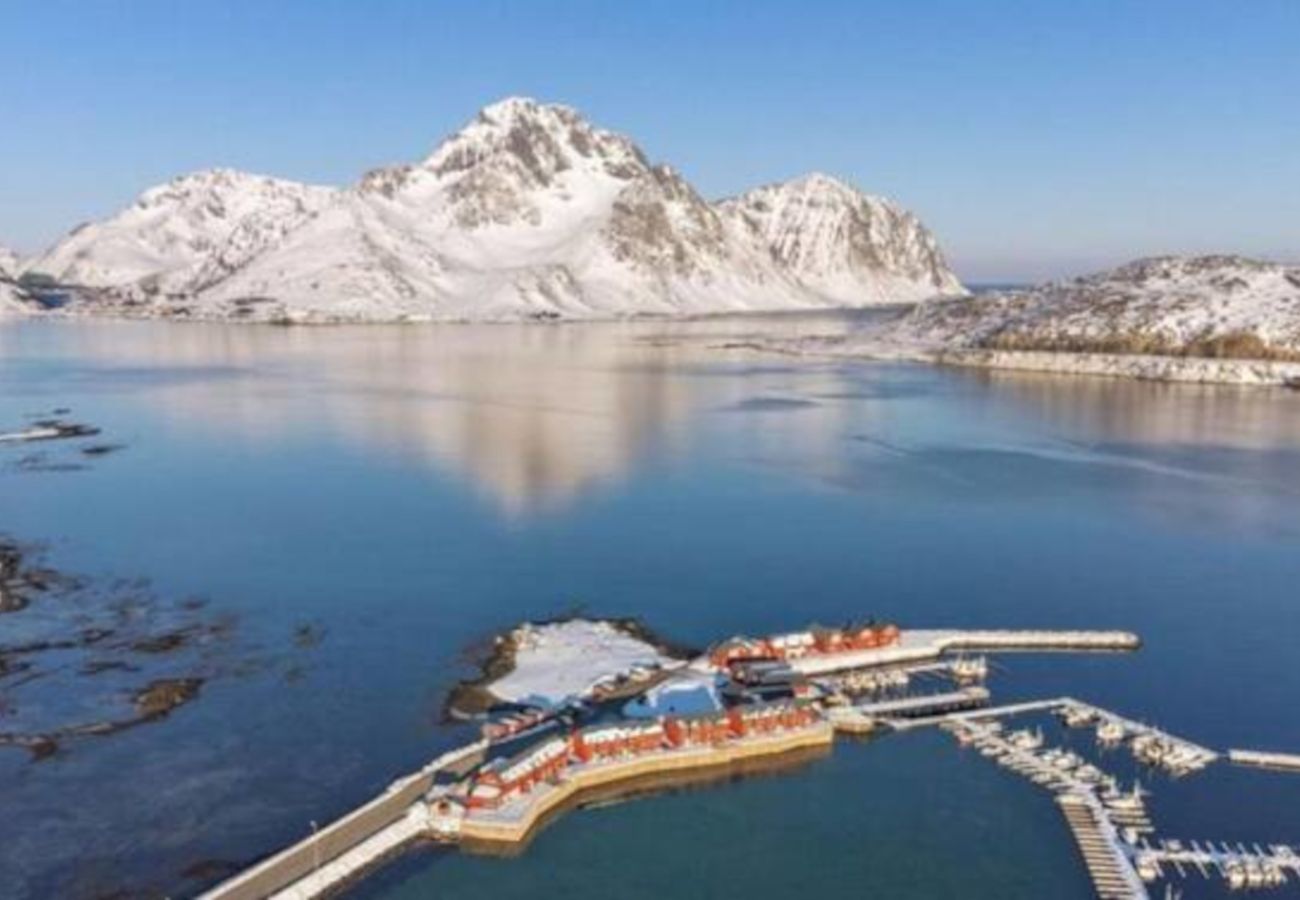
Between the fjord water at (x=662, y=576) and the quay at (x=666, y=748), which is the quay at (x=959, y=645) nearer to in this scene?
the quay at (x=666, y=748)

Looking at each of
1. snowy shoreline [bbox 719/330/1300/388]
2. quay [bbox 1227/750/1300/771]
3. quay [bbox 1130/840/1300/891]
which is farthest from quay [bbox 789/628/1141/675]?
snowy shoreline [bbox 719/330/1300/388]

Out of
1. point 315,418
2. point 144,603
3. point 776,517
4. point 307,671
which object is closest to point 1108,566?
point 776,517

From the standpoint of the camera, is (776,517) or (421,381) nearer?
(776,517)

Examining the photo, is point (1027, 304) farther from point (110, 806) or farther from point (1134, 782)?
point (110, 806)

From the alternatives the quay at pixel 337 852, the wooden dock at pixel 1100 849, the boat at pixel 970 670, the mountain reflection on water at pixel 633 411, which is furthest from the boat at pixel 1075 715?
the mountain reflection on water at pixel 633 411

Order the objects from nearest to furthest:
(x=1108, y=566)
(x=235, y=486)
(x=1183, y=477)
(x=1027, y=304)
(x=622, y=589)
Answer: (x=622, y=589), (x=1108, y=566), (x=235, y=486), (x=1183, y=477), (x=1027, y=304)

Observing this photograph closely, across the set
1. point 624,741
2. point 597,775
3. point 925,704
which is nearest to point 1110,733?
point 925,704
